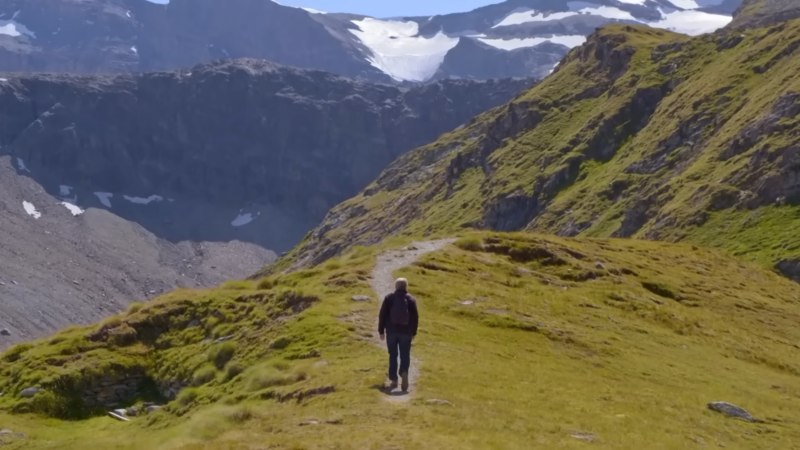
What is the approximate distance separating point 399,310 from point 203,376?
9.28 meters

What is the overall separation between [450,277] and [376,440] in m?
22.1

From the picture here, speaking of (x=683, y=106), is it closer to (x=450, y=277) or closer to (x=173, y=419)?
(x=450, y=277)

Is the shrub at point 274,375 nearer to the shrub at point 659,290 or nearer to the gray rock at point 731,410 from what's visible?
the gray rock at point 731,410

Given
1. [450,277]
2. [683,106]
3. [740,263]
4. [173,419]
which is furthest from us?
[683,106]

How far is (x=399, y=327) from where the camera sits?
969 inches

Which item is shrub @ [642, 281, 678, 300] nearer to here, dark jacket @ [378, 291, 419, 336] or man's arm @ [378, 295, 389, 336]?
dark jacket @ [378, 291, 419, 336]

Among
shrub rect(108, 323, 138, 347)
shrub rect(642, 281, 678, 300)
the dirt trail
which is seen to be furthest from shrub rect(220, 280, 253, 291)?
shrub rect(642, 281, 678, 300)

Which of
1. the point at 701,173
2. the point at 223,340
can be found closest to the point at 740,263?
the point at 223,340

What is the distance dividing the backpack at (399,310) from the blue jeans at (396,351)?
0.43 meters

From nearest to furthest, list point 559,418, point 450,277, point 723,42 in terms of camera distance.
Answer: point 559,418
point 450,277
point 723,42

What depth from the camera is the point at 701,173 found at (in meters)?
118

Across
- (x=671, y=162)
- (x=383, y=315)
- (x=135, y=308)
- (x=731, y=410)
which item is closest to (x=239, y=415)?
(x=383, y=315)

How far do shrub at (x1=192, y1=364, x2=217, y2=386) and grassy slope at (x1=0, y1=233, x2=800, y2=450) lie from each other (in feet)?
1.61

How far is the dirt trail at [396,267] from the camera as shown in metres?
27.2
